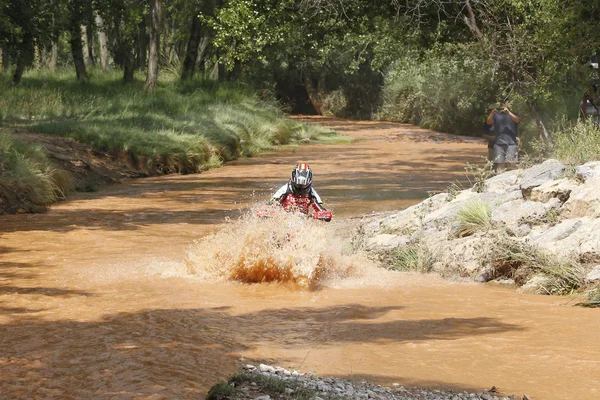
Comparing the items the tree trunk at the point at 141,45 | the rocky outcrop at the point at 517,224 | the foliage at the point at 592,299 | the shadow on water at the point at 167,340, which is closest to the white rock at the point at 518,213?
the rocky outcrop at the point at 517,224

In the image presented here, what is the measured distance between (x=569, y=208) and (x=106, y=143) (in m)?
13.8

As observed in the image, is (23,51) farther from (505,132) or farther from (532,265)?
(532,265)

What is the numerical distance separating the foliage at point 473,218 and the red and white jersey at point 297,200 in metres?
2.00

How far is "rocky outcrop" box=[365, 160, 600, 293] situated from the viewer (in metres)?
11.3

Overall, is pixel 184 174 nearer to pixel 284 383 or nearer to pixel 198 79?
pixel 198 79

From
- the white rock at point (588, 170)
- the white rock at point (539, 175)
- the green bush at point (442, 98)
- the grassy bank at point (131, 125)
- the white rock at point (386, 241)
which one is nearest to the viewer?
the white rock at point (588, 170)

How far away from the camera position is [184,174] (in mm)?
24688

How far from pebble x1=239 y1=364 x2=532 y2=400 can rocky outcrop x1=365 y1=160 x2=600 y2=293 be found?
4.20 meters

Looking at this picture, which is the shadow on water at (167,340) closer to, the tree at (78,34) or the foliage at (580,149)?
the foliage at (580,149)

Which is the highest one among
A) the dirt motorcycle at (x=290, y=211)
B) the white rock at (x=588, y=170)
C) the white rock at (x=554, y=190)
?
the white rock at (x=588, y=170)

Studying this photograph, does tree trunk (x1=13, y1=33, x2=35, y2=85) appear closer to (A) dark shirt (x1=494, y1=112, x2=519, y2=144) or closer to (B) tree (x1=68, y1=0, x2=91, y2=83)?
(B) tree (x1=68, y1=0, x2=91, y2=83)

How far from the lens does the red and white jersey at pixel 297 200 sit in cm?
1211

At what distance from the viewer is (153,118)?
87.2ft

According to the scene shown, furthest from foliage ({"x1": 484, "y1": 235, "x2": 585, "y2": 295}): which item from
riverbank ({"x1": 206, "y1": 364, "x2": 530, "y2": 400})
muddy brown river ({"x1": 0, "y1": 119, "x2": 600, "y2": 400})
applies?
riverbank ({"x1": 206, "y1": 364, "x2": 530, "y2": 400})
